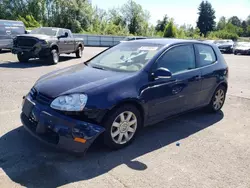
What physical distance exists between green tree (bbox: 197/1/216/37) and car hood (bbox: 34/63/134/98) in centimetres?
7516

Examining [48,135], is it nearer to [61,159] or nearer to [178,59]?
[61,159]

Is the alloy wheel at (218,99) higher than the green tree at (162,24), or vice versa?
the green tree at (162,24)

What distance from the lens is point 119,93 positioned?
3619 millimetres

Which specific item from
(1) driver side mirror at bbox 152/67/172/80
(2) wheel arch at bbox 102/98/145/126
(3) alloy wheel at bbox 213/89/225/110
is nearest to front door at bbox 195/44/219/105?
(3) alloy wheel at bbox 213/89/225/110

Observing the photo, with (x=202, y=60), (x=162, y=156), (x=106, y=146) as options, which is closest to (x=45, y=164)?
(x=106, y=146)

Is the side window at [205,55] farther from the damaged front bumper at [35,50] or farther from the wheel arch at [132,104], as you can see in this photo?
the damaged front bumper at [35,50]

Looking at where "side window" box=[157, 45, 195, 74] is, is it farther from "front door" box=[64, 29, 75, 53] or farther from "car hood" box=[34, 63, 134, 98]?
"front door" box=[64, 29, 75, 53]

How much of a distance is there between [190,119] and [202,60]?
1151 millimetres

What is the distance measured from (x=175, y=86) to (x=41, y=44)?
8391mm

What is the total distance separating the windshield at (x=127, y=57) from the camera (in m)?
4.23

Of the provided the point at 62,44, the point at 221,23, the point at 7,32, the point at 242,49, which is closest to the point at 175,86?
the point at 62,44

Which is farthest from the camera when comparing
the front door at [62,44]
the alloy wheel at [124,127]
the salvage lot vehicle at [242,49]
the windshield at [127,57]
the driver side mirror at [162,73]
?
the salvage lot vehicle at [242,49]

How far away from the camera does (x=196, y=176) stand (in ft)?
10.6

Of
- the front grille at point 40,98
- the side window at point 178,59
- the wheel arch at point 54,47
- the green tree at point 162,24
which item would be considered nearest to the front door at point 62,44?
the wheel arch at point 54,47
